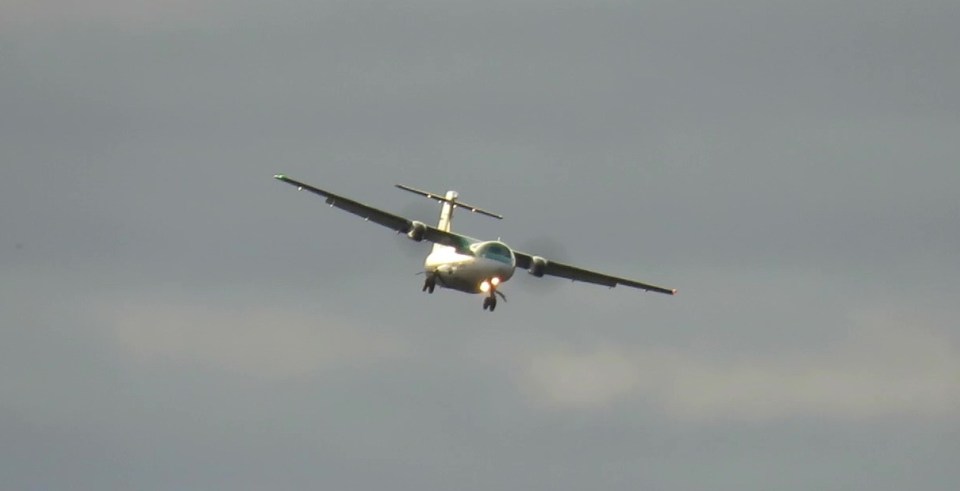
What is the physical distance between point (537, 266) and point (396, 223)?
9081 millimetres

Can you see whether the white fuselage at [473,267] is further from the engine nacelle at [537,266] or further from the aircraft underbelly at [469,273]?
the engine nacelle at [537,266]

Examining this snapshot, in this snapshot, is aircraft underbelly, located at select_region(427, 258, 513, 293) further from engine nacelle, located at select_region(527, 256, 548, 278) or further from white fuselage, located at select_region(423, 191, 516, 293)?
engine nacelle, located at select_region(527, 256, 548, 278)

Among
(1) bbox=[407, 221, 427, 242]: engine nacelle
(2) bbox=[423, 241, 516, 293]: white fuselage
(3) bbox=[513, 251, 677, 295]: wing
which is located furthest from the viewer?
(3) bbox=[513, 251, 677, 295]: wing

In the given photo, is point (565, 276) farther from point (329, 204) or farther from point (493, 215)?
point (329, 204)

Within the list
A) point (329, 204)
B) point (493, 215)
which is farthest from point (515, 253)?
point (329, 204)

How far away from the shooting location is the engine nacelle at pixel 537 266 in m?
133

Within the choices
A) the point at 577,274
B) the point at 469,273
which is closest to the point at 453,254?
the point at 469,273

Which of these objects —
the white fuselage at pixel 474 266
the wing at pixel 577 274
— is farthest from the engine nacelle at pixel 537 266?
the white fuselage at pixel 474 266

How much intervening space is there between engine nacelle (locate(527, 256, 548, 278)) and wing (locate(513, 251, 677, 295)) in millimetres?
36

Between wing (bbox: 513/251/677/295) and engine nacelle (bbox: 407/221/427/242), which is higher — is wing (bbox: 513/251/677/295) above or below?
above

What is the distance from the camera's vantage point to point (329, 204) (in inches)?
4938

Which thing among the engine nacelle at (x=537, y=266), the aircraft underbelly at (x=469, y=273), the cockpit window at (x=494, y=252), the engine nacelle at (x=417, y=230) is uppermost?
the engine nacelle at (x=537, y=266)

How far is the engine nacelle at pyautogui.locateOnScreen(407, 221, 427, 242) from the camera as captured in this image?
5002 inches

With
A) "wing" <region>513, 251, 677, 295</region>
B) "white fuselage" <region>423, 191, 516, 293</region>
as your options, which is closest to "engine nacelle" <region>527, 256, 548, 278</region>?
"wing" <region>513, 251, 677, 295</region>
